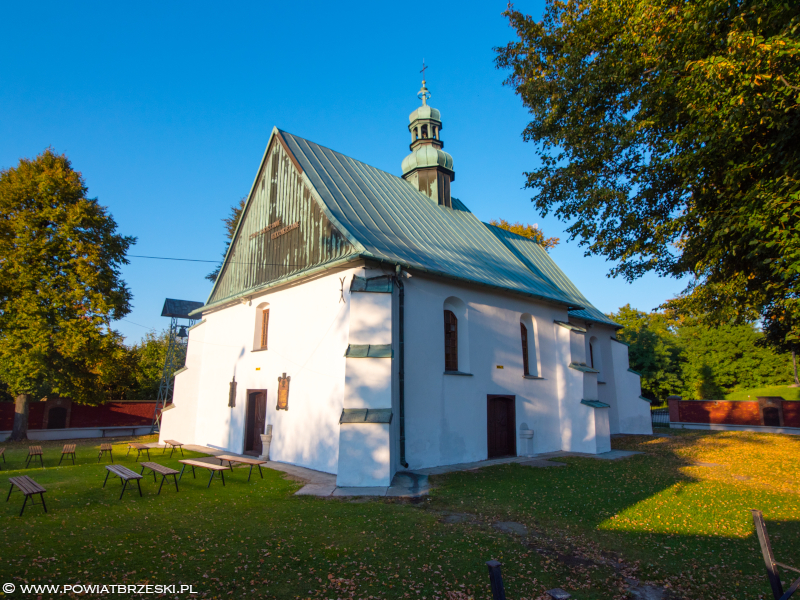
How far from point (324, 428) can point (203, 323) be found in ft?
31.0

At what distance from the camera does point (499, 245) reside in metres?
19.6

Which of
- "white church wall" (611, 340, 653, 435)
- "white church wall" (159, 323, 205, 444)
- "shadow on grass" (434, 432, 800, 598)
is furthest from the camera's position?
"white church wall" (611, 340, 653, 435)

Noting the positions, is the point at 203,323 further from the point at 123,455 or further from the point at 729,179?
the point at 729,179

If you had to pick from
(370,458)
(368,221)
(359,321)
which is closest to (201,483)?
(370,458)

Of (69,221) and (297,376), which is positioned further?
(69,221)

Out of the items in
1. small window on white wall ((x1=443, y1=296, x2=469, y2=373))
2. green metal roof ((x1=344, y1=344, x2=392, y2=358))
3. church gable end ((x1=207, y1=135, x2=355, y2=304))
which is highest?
church gable end ((x1=207, y1=135, x2=355, y2=304))

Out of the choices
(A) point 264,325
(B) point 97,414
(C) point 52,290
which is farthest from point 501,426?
(B) point 97,414

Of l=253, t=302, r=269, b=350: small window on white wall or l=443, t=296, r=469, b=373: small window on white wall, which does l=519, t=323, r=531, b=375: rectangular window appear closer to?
l=443, t=296, r=469, b=373: small window on white wall

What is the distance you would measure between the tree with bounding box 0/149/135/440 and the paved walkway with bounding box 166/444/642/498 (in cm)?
960

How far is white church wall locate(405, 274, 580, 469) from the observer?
39.5 feet

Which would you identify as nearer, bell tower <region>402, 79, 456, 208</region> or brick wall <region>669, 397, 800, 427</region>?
bell tower <region>402, 79, 456, 208</region>

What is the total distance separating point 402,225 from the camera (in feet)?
49.9

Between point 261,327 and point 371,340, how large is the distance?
6012mm

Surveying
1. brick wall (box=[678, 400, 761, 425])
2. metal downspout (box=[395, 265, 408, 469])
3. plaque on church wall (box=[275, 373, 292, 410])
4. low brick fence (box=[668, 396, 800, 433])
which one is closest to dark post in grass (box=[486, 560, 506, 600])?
metal downspout (box=[395, 265, 408, 469])
